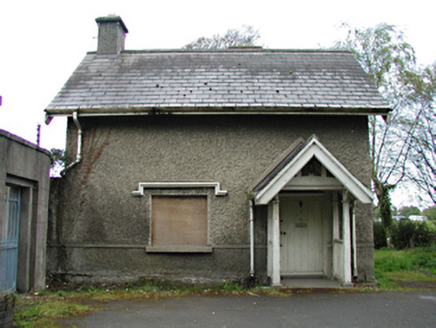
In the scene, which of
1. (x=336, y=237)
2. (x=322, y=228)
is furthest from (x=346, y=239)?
(x=322, y=228)

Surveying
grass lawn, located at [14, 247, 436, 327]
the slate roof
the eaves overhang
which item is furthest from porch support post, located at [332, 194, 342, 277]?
the slate roof

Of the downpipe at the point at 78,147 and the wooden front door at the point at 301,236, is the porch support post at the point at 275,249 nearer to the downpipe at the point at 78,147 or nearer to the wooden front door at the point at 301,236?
the wooden front door at the point at 301,236

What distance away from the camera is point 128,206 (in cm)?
1023

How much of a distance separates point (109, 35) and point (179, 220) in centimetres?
670

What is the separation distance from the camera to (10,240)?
27.3 ft

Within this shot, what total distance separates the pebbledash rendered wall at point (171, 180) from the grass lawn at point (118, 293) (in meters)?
0.33

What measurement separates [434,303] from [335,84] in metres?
5.95

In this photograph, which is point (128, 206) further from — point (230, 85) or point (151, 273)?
point (230, 85)

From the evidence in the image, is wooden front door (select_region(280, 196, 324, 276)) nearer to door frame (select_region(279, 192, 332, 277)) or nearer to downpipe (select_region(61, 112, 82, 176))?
door frame (select_region(279, 192, 332, 277))

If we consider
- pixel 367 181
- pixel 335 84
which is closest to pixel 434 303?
pixel 367 181

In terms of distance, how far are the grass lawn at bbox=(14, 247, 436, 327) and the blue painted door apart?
1.50ft

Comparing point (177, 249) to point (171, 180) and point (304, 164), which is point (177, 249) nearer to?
point (171, 180)

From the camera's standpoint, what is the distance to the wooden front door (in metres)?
10.6

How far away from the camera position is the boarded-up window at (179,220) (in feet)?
33.6
